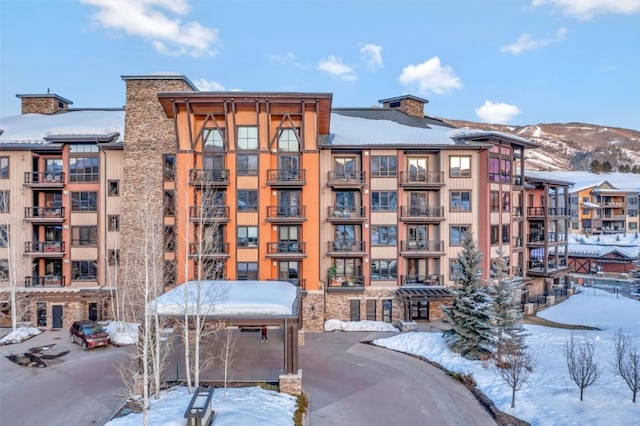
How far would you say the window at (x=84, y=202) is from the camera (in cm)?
2639

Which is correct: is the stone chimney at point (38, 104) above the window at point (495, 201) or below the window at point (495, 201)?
above

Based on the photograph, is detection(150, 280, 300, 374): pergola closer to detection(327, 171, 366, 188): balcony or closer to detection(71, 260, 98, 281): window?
detection(327, 171, 366, 188): balcony

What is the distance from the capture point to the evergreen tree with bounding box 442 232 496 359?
1836cm

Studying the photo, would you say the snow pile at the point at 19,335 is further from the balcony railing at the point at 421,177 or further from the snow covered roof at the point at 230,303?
the balcony railing at the point at 421,177

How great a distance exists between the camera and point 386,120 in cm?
3059

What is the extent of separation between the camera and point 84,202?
2644cm

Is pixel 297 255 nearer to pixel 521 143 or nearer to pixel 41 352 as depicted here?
pixel 41 352

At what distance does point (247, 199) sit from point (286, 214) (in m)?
2.71

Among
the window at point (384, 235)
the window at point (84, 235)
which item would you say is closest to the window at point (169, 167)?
the window at point (84, 235)

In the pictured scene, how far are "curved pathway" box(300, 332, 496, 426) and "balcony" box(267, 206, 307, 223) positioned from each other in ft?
25.4

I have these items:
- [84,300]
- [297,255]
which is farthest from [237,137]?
[84,300]

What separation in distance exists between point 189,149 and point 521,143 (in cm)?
2455

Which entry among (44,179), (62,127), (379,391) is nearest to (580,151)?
(379,391)

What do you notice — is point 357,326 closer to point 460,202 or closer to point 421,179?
point 421,179
